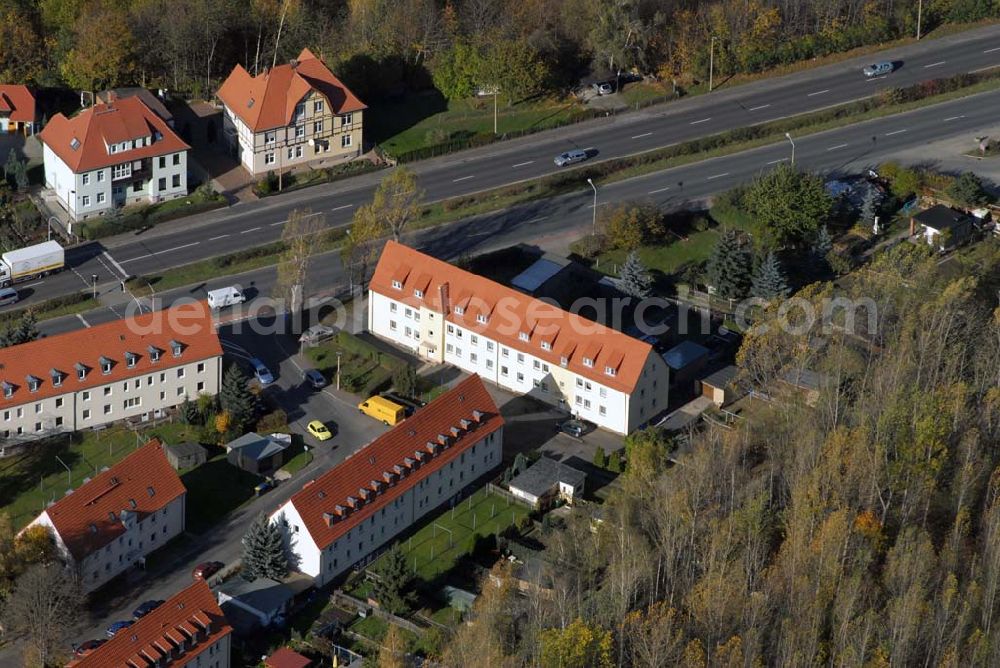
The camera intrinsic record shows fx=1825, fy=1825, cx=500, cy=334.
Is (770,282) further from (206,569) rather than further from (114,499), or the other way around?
(114,499)

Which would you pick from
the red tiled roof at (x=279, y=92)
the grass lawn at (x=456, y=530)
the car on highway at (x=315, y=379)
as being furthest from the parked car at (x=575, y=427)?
the red tiled roof at (x=279, y=92)

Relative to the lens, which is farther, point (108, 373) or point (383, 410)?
point (383, 410)

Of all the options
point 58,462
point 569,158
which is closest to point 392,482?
point 58,462

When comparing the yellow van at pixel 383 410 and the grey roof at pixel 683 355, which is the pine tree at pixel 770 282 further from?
the yellow van at pixel 383 410

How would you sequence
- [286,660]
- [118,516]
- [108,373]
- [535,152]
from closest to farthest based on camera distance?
[286,660]
[118,516]
[108,373]
[535,152]

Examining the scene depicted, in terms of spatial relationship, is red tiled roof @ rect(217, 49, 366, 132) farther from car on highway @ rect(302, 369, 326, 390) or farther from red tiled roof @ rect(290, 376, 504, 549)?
red tiled roof @ rect(290, 376, 504, 549)
